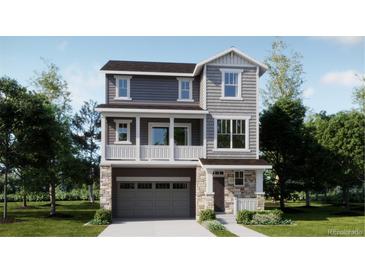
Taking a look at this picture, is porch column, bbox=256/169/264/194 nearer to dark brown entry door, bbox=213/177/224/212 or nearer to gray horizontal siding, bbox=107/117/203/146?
dark brown entry door, bbox=213/177/224/212

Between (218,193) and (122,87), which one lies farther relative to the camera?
(122,87)

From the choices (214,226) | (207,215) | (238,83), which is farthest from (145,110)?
(214,226)

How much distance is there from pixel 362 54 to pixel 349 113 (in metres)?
3.96

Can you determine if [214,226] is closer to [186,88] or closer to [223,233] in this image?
[223,233]

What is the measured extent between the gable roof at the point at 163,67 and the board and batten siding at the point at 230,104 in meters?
0.56

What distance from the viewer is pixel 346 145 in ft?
74.9

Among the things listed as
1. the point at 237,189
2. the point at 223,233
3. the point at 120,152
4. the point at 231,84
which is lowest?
the point at 223,233

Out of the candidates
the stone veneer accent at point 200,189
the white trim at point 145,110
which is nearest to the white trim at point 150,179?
the stone veneer accent at point 200,189

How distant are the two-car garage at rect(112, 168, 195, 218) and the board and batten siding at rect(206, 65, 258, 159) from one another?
2.61m

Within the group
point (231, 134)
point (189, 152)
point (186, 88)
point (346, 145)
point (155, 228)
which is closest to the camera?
point (155, 228)

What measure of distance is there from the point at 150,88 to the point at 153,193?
19.2 feet

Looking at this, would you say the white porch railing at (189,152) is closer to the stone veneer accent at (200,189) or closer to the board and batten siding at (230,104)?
the board and batten siding at (230,104)

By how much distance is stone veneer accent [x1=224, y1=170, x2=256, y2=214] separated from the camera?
19844 millimetres
